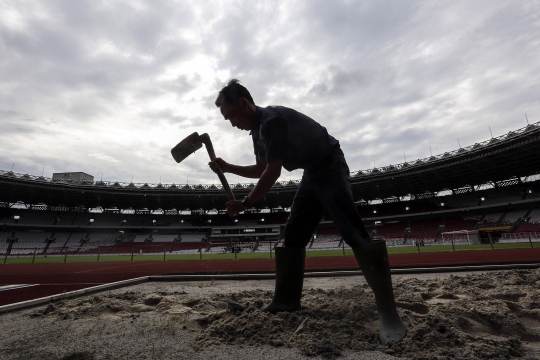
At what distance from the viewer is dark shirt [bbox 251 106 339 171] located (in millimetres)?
2248

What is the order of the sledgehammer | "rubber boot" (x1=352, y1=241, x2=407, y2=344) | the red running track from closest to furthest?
1. "rubber boot" (x1=352, y1=241, x2=407, y2=344)
2. the sledgehammer
3. the red running track

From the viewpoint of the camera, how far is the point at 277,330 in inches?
87.1

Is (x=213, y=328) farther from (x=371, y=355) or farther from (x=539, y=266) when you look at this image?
(x=539, y=266)

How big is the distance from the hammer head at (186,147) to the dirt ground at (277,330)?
1.70 m

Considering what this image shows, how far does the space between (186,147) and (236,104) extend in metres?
1.11

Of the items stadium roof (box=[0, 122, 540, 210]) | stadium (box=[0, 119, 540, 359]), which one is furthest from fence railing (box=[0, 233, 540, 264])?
stadium roof (box=[0, 122, 540, 210])

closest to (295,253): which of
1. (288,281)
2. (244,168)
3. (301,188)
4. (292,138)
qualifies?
(288,281)

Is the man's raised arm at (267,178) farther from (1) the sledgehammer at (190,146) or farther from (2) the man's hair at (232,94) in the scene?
(1) the sledgehammer at (190,146)

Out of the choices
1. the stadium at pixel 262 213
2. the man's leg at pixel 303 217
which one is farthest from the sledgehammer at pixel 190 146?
the stadium at pixel 262 213

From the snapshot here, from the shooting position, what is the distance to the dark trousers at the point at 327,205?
237 centimetres

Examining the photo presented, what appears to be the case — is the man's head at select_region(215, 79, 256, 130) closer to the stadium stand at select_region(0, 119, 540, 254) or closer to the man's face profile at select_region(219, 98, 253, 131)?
the man's face profile at select_region(219, 98, 253, 131)

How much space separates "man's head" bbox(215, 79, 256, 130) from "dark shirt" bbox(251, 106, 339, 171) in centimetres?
9

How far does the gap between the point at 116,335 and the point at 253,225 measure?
48.1 m

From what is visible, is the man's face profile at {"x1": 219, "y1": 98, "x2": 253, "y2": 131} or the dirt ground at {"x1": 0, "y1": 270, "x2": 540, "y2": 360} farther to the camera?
the man's face profile at {"x1": 219, "y1": 98, "x2": 253, "y2": 131}
